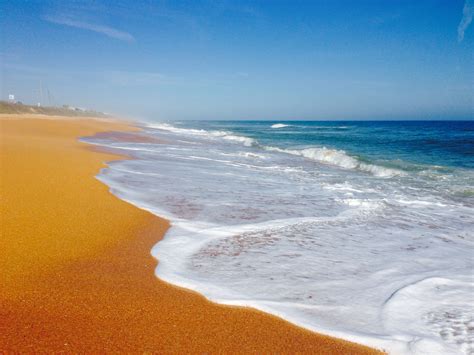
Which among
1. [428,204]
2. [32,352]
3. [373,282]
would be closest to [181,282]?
[32,352]

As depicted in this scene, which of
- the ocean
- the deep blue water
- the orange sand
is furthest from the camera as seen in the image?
the deep blue water

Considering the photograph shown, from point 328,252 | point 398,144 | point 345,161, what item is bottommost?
point 328,252

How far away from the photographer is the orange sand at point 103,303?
7.99 ft

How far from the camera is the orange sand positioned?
2436 millimetres

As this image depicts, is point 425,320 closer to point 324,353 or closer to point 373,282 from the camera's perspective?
point 373,282

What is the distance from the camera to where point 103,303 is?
2877mm

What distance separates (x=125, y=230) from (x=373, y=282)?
10.5 ft

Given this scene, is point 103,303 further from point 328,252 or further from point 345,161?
point 345,161

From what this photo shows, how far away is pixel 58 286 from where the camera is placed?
10.2 ft

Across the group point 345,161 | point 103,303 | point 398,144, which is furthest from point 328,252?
point 398,144

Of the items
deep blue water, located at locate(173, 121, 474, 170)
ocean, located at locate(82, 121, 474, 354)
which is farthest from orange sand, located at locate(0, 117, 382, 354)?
deep blue water, located at locate(173, 121, 474, 170)

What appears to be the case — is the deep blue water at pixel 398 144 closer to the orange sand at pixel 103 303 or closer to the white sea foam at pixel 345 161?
the white sea foam at pixel 345 161

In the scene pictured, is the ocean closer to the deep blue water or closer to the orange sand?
the orange sand

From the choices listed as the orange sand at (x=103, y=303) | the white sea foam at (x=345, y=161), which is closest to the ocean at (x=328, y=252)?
the orange sand at (x=103, y=303)
